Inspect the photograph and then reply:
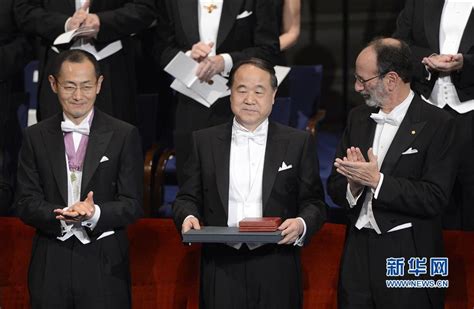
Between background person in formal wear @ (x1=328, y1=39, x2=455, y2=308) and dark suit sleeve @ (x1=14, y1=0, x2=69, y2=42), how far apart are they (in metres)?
1.87

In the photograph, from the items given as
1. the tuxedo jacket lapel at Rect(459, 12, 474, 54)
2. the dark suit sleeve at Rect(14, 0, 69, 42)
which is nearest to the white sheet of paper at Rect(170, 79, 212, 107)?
the dark suit sleeve at Rect(14, 0, 69, 42)

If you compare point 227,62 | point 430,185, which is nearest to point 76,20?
point 227,62

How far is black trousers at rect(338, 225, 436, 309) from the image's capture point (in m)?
4.54

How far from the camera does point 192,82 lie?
5.56 m

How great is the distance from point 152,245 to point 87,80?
3.28ft

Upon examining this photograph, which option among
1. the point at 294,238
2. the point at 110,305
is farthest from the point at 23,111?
the point at 294,238

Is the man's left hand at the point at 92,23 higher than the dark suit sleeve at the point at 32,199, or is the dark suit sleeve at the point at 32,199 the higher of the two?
the man's left hand at the point at 92,23

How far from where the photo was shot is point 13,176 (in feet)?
20.0

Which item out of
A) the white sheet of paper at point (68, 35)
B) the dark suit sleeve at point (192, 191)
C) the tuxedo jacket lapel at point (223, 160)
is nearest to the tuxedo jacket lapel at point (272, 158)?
the tuxedo jacket lapel at point (223, 160)

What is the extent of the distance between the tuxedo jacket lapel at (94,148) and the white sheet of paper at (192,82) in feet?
2.76

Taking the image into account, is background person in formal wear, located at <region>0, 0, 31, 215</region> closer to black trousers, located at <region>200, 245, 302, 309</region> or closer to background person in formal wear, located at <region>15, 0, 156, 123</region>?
background person in formal wear, located at <region>15, 0, 156, 123</region>

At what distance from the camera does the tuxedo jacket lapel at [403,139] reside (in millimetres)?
4594

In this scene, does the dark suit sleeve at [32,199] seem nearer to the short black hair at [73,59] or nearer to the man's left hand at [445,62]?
the short black hair at [73,59]

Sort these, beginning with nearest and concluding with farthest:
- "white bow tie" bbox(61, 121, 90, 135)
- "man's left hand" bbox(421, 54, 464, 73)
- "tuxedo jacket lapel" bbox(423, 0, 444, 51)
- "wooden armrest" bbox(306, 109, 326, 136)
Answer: "white bow tie" bbox(61, 121, 90, 135) < "man's left hand" bbox(421, 54, 464, 73) < "tuxedo jacket lapel" bbox(423, 0, 444, 51) < "wooden armrest" bbox(306, 109, 326, 136)
